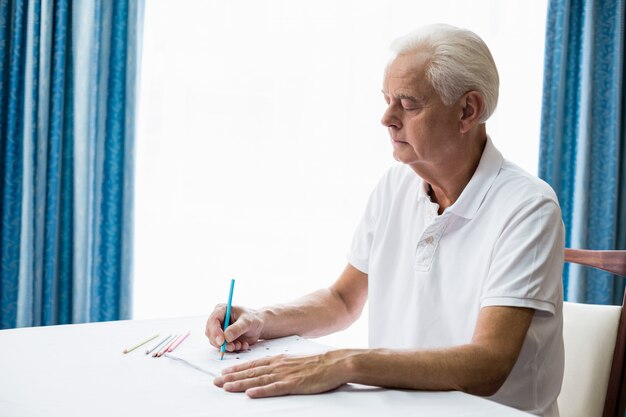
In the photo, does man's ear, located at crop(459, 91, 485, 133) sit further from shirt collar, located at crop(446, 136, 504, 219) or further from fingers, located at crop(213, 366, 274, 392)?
fingers, located at crop(213, 366, 274, 392)

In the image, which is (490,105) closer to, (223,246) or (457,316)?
(457,316)

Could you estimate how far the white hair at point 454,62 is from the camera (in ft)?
4.52

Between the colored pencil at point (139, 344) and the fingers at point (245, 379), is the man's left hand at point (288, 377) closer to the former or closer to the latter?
the fingers at point (245, 379)

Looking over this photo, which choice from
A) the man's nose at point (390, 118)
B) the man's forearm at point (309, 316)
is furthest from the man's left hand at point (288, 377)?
the man's nose at point (390, 118)

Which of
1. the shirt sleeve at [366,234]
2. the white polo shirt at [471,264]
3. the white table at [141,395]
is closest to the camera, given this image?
the white table at [141,395]

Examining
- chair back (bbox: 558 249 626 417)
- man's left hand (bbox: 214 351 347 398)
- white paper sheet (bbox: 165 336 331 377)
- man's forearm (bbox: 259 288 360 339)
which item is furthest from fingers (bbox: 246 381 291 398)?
chair back (bbox: 558 249 626 417)

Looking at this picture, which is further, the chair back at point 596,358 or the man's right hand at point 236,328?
the chair back at point 596,358

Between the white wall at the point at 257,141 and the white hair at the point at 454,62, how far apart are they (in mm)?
1641

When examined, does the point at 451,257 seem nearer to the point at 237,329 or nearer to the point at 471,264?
the point at 471,264

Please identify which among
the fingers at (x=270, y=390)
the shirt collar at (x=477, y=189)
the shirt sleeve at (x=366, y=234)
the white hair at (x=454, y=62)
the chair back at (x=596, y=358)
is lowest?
the chair back at (x=596, y=358)

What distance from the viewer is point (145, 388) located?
0.98m

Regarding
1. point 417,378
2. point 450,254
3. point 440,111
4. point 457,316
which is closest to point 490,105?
point 440,111

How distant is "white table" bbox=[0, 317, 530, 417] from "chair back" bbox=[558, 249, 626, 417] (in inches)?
25.4

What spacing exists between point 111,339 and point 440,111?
0.80 meters
